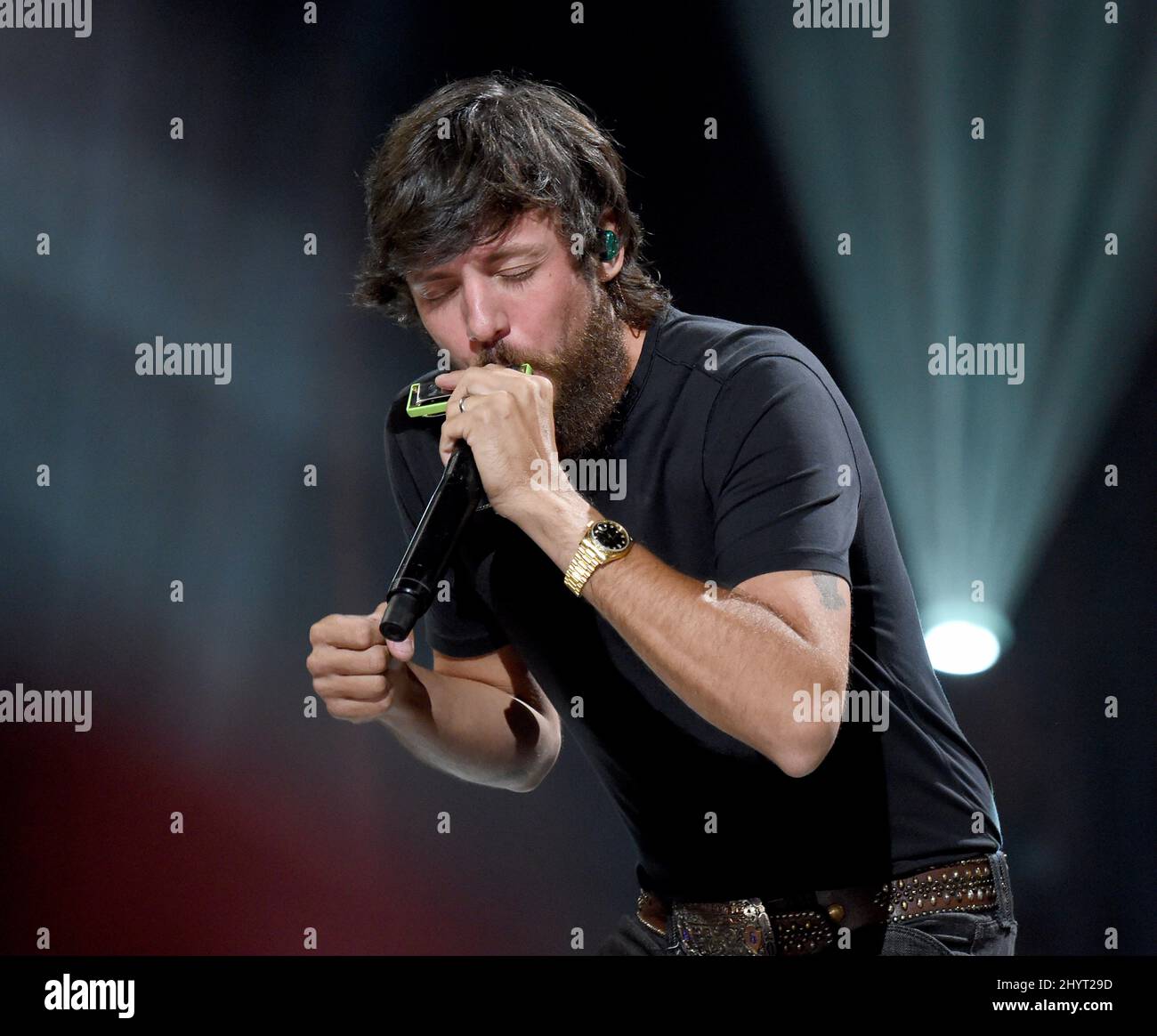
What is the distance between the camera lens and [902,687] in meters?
1.48

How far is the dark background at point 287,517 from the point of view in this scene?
2.23 metres

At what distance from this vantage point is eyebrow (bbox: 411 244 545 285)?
1.58 m

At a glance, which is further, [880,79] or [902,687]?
[880,79]

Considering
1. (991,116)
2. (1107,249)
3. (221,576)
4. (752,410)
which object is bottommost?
(221,576)

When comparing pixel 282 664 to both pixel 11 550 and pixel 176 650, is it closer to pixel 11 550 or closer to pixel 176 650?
pixel 176 650

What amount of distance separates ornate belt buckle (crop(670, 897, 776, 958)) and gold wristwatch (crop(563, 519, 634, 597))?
0.45 metres

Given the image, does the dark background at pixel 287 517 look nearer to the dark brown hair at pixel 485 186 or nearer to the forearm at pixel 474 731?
the dark brown hair at pixel 485 186

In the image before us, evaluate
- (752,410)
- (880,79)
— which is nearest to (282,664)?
(752,410)

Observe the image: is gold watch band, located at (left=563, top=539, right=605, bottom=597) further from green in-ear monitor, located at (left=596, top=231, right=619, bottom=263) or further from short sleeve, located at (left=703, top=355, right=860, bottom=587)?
green in-ear monitor, located at (left=596, top=231, right=619, bottom=263)

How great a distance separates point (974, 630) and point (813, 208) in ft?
2.89

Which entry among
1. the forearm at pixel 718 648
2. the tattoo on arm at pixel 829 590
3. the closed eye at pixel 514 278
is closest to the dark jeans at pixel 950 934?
the forearm at pixel 718 648

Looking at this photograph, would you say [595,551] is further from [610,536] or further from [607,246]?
[607,246]

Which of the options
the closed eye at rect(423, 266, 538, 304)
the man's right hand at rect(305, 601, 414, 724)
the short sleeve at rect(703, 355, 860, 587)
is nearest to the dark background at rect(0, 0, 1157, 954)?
the closed eye at rect(423, 266, 538, 304)

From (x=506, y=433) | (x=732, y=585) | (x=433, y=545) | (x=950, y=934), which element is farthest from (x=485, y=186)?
(x=950, y=934)
